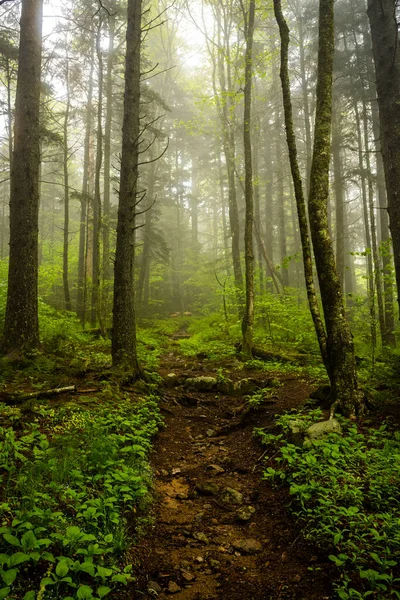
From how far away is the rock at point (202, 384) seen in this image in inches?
303

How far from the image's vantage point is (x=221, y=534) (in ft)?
10.5

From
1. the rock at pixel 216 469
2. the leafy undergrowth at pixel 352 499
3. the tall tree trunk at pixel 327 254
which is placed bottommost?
the rock at pixel 216 469

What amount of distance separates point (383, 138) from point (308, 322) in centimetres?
625

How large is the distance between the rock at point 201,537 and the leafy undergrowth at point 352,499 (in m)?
0.86

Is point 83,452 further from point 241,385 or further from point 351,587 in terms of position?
point 241,385

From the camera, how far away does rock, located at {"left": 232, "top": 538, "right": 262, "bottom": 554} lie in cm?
297

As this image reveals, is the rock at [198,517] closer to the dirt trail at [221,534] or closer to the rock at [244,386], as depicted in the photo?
the dirt trail at [221,534]

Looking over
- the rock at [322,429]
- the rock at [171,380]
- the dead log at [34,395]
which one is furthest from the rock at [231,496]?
the rock at [171,380]

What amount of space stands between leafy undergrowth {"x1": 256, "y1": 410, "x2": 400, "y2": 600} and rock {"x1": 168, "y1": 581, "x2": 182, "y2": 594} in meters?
1.12

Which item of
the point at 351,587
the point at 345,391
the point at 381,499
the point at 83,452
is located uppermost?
the point at 345,391

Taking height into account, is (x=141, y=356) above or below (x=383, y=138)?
below

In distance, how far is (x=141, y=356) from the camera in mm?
9477

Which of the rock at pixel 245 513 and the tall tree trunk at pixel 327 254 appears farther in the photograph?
the tall tree trunk at pixel 327 254

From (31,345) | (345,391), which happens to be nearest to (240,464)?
(345,391)
